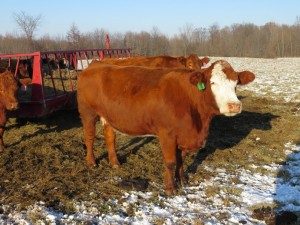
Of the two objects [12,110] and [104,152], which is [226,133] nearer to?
[104,152]

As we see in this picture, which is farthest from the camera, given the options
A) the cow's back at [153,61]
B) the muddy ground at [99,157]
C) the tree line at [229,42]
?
the tree line at [229,42]

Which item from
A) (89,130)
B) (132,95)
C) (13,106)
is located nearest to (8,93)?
(13,106)

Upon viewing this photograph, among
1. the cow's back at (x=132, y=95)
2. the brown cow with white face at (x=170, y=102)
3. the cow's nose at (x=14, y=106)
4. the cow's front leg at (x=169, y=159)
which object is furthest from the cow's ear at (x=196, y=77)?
the cow's nose at (x=14, y=106)

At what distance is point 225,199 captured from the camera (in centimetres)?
430

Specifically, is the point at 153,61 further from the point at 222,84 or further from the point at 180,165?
the point at 222,84

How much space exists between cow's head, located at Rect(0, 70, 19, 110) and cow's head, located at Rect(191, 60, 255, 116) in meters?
3.66

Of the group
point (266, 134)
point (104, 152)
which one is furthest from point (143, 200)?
point (266, 134)

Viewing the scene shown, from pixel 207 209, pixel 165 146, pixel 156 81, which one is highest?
pixel 156 81

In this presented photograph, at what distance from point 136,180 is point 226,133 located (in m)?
3.20

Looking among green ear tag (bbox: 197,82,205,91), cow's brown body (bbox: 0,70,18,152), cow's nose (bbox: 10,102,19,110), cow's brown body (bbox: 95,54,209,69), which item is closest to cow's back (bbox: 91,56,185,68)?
cow's brown body (bbox: 95,54,209,69)

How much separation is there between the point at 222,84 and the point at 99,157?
9.19ft

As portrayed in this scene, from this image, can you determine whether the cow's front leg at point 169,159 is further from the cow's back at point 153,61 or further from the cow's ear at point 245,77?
the cow's back at point 153,61

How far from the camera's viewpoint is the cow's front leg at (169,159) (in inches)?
171

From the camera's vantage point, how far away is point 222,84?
13.1 feet
